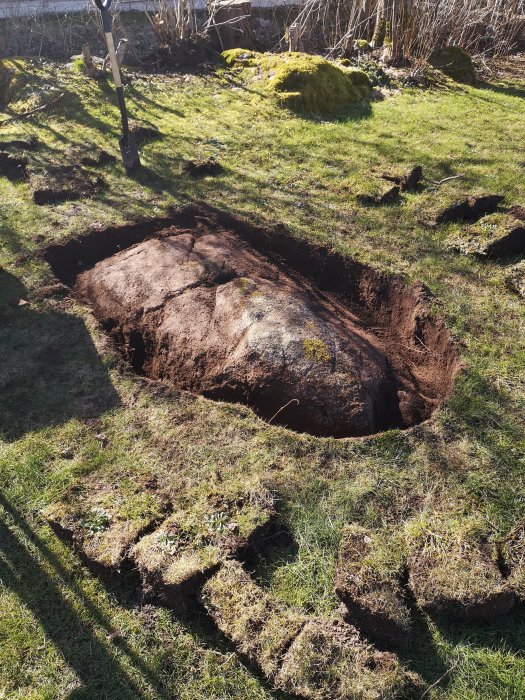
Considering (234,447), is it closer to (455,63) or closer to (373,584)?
(373,584)

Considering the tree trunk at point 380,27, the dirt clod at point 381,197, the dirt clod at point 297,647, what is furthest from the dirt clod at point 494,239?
the tree trunk at point 380,27

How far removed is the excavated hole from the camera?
413 cm

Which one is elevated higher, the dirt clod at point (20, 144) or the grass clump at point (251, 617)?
the dirt clod at point (20, 144)

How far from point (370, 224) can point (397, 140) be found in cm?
274

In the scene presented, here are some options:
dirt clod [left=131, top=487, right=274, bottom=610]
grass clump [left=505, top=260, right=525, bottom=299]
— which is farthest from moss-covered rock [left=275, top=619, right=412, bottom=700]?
grass clump [left=505, top=260, right=525, bottom=299]

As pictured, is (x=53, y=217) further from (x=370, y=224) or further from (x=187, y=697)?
(x=187, y=697)

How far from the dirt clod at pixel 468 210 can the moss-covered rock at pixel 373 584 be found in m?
4.17

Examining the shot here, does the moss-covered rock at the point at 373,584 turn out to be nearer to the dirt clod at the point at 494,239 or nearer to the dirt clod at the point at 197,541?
the dirt clod at the point at 197,541

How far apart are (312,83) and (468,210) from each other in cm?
462

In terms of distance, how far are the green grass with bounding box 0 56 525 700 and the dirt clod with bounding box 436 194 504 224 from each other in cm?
17

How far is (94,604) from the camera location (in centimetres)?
308

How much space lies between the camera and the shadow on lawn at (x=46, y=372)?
4180mm

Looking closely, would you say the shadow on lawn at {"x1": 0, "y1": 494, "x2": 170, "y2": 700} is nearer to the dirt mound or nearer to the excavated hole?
the excavated hole

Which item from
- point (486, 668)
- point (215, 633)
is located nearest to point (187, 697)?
point (215, 633)
